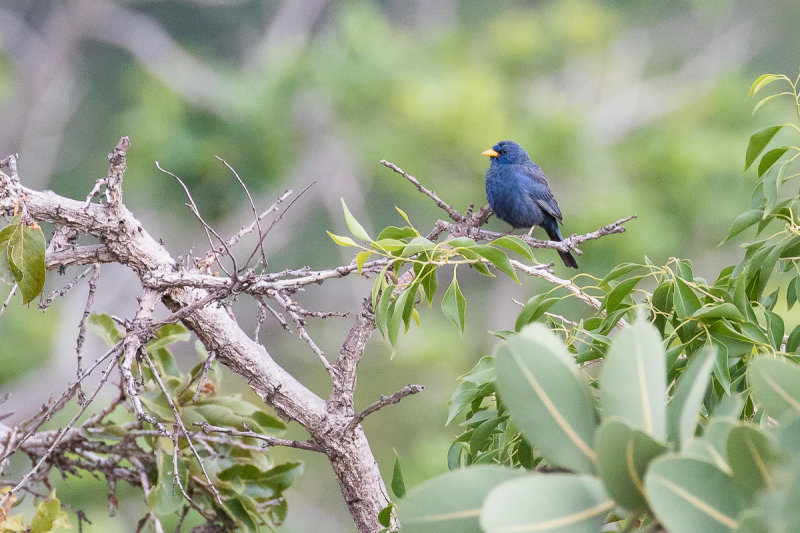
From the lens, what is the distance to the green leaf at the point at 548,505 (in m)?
0.54

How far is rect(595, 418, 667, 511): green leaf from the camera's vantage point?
0.55 metres

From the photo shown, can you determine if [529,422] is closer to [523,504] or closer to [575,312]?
[523,504]

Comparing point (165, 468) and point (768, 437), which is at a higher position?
point (165, 468)

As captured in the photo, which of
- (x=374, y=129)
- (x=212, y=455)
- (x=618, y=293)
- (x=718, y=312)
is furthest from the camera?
(x=374, y=129)

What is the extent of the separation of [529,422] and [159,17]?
9.76 meters

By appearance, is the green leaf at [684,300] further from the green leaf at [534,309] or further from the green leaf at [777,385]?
the green leaf at [777,385]

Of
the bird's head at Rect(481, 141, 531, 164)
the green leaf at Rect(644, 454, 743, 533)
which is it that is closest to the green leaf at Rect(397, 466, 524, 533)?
the green leaf at Rect(644, 454, 743, 533)

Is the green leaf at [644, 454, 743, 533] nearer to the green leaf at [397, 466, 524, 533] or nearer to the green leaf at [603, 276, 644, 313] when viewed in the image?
the green leaf at [397, 466, 524, 533]

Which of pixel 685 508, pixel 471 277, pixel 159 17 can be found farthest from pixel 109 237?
pixel 159 17

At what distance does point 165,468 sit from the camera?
4.73ft

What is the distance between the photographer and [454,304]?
1137 mm

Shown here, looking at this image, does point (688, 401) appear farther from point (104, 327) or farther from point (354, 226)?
point (104, 327)

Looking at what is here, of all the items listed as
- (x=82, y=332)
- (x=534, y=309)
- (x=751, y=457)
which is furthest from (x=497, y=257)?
(x=82, y=332)

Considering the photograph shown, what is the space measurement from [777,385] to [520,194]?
2583 mm
